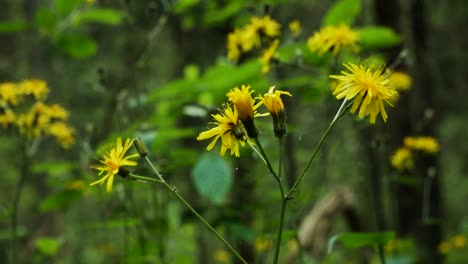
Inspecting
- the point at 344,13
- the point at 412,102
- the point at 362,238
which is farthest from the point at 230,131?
the point at 412,102

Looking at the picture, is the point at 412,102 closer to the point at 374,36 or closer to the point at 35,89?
the point at 374,36

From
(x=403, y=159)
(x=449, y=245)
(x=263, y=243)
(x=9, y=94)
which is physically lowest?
(x=449, y=245)

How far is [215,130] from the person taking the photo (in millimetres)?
1483

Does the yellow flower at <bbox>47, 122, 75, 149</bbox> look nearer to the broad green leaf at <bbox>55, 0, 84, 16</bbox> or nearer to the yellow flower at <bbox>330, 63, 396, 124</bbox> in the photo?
the broad green leaf at <bbox>55, 0, 84, 16</bbox>

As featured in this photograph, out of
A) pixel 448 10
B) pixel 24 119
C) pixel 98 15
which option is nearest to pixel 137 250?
pixel 24 119

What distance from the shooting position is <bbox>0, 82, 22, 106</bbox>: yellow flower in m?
2.92

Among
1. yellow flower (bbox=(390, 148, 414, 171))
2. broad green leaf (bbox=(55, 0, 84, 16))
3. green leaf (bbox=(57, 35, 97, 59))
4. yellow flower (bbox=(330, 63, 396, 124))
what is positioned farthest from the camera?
yellow flower (bbox=(390, 148, 414, 171))

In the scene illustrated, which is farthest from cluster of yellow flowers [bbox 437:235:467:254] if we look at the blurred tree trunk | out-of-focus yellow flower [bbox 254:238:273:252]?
out-of-focus yellow flower [bbox 254:238:273:252]

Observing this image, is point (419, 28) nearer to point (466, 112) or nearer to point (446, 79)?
point (446, 79)

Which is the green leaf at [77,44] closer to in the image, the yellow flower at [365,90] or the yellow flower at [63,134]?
the yellow flower at [63,134]

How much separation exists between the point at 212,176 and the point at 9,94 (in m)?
1.15

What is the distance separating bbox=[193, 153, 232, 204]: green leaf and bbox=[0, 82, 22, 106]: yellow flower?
3.42ft

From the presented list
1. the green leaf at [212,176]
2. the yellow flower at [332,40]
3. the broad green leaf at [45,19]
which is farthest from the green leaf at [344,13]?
the broad green leaf at [45,19]

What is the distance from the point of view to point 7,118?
9.59 ft
